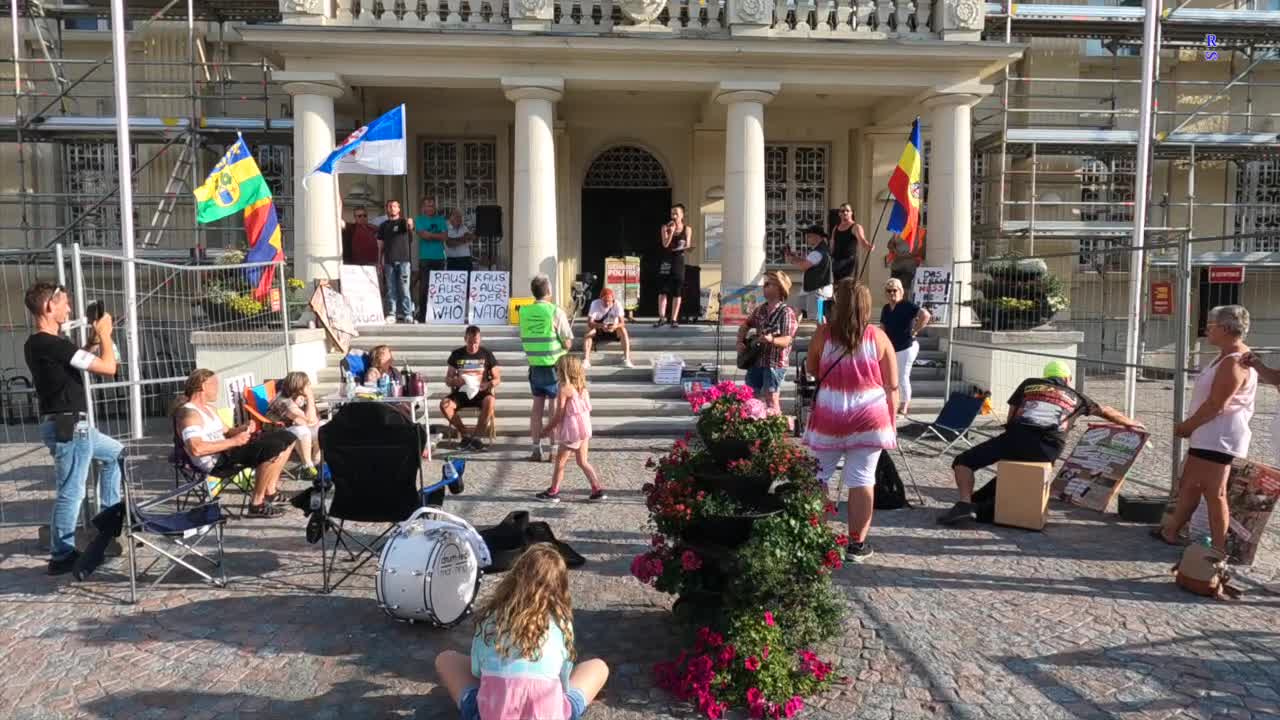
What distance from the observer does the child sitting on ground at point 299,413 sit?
8234 mm

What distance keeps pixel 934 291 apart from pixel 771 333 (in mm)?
6180

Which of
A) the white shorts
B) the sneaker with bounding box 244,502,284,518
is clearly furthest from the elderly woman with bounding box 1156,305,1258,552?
the sneaker with bounding box 244,502,284,518

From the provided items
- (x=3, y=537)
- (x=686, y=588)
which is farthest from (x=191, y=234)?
(x=686, y=588)

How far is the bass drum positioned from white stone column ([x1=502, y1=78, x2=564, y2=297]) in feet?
30.5

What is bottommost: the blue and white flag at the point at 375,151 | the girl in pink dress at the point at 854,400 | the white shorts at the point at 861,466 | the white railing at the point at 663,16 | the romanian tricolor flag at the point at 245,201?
the white shorts at the point at 861,466

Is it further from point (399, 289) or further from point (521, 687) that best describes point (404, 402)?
point (521, 687)

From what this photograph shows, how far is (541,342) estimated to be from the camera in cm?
951

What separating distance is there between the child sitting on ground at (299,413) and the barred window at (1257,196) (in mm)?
19379

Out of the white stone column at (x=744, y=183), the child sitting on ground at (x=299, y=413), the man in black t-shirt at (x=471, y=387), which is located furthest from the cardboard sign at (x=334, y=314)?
the white stone column at (x=744, y=183)

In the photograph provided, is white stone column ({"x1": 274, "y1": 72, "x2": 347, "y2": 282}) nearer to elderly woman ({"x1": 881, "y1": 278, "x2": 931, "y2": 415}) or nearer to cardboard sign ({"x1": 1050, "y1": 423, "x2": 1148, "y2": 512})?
elderly woman ({"x1": 881, "y1": 278, "x2": 931, "y2": 415})

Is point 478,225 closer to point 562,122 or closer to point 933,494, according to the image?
point 562,122

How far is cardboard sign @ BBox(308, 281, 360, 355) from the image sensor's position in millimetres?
12117

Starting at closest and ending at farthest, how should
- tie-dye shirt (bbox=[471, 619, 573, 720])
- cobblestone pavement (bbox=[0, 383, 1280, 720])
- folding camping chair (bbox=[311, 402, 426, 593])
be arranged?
1. tie-dye shirt (bbox=[471, 619, 573, 720])
2. cobblestone pavement (bbox=[0, 383, 1280, 720])
3. folding camping chair (bbox=[311, 402, 426, 593])

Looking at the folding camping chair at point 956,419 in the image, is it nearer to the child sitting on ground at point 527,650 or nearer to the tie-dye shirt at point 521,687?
the child sitting on ground at point 527,650
